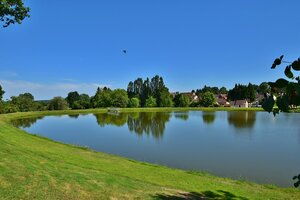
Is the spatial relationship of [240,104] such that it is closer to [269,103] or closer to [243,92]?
[243,92]

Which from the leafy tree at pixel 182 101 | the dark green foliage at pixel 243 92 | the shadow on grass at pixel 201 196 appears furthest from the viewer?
the dark green foliage at pixel 243 92

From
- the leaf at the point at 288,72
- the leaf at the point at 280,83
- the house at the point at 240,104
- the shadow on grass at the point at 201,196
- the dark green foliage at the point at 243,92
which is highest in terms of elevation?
the dark green foliage at the point at 243,92

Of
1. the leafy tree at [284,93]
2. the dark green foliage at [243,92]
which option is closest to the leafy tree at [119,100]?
the dark green foliage at [243,92]

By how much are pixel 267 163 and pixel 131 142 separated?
1242 cm

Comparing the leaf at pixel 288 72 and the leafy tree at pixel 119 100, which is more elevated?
the leafy tree at pixel 119 100

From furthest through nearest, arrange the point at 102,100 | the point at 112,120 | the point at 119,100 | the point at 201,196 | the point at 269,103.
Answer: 1. the point at 102,100
2. the point at 119,100
3. the point at 112,120
4. the point at 201,196
5. the point at 269,103

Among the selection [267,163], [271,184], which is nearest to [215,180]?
[271,184]

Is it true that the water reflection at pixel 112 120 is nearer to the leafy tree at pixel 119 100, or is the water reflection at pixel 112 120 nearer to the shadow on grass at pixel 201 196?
the shadow on grass at pixel 201 196

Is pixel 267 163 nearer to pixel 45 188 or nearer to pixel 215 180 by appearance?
pixel 215 180

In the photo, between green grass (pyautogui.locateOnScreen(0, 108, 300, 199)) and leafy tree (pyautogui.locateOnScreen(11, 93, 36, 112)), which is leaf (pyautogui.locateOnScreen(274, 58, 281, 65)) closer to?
green grass (pyautogui.locateOnScreen(0, 108, 300, 199))

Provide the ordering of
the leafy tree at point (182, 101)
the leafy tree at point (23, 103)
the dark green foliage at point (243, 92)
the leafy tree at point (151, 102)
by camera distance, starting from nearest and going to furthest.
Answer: the leafy tree at point (23, 103) < the leafy tree at point (182, 101) < the leafy tree at point (151, 102) < the dark green foliage at point (243, 92)

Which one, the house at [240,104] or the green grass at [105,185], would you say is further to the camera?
the house at [240,104]

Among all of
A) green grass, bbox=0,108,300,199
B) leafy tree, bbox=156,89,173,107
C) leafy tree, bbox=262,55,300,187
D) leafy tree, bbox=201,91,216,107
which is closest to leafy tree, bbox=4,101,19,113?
leafy tree, bbox=156,89,173,107

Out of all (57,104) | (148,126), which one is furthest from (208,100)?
(148,126)
